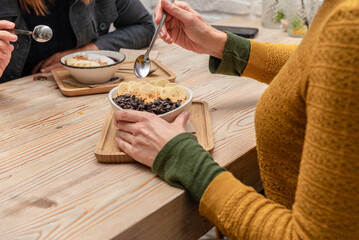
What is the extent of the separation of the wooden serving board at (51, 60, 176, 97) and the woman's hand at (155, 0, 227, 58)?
0.14 m

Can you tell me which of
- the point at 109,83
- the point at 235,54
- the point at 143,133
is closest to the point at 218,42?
the point at 235,54

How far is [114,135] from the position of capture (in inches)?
34.6

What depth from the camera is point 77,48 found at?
164 centimetres

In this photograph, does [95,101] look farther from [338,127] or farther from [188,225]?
[338,127]

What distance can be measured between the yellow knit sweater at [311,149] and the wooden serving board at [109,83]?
59 cm

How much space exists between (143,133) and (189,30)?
49 centimetres

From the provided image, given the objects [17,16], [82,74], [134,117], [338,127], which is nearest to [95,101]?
[82,74]

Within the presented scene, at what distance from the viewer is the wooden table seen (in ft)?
2.06

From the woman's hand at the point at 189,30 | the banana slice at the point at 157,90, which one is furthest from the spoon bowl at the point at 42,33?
the banana slice at the point at 157,90

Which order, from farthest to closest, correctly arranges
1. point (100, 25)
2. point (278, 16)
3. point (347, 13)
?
point (278, 16), point (100, 25), point (347, 13)

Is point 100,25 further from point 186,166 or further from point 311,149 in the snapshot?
point 311,149

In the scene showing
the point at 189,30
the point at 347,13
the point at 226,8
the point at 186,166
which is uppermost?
the point at 347,13

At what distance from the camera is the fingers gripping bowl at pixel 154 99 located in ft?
2.80

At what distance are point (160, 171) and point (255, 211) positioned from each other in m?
0.20
